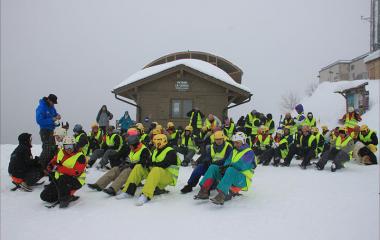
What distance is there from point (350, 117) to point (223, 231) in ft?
33.1

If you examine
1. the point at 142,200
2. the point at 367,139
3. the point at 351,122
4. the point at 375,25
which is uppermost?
the point at 375,25

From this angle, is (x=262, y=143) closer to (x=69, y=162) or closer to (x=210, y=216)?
(x=210, y=216)

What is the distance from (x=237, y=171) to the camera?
6484 mm

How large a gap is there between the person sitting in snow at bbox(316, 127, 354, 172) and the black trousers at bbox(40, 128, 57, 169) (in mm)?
7494

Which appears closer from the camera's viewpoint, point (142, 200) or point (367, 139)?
point (142, 200)

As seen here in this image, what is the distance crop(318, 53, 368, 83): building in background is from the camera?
44906 mm

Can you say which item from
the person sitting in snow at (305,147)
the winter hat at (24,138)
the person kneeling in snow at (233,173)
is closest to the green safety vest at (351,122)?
the person sitting in snow at (305,147)

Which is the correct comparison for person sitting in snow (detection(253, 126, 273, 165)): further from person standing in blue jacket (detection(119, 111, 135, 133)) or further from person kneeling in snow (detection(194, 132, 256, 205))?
person standing in blue jacket (detection(119, 111, 135, 133))

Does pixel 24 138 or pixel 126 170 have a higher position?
pixel 24 138

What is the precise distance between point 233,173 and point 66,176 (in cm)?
319

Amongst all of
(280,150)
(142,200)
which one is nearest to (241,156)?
(142,200)

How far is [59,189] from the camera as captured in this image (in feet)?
21.0

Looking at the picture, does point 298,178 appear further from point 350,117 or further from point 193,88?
point 193,88

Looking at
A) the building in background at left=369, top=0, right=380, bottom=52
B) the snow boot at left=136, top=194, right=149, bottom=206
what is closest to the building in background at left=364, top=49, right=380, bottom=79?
the building in background at left=369, top=0, right=380, bottom=52
